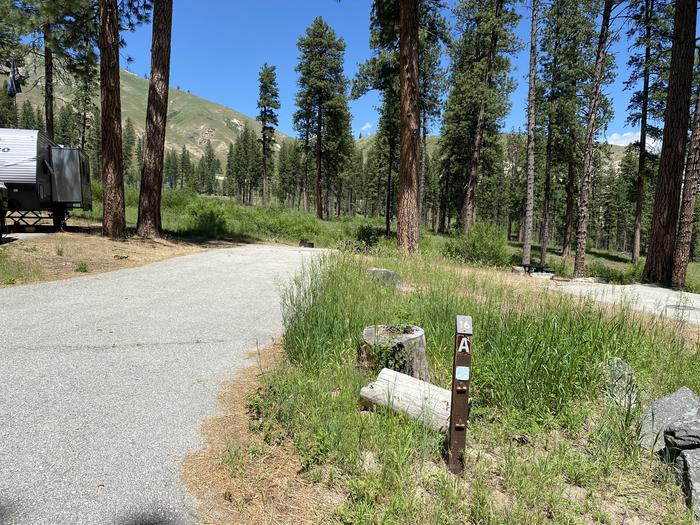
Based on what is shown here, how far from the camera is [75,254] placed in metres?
9.84

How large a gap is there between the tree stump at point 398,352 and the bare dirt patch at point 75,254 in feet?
24.1

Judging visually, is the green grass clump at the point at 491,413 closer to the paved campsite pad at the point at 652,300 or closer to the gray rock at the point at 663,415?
the gray rock at the point at 663,415

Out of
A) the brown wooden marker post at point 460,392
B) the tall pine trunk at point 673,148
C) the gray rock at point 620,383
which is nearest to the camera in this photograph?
the brown wooden marker post at point 460,392

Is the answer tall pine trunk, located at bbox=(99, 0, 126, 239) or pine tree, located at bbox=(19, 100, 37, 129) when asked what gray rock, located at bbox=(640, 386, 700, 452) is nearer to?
tall pine trunk, located at bbox=(99, 0, 126, 239)

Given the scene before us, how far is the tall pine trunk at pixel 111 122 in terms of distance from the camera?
447 inches

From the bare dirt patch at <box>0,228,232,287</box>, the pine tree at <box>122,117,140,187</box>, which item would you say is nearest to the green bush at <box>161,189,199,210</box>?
the bare dirt patch at <box>0,228,232,287</box>

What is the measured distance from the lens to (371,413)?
3334 millimetres

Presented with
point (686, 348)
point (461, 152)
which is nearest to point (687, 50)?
point (686, 348)

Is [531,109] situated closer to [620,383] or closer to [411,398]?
[620,383]

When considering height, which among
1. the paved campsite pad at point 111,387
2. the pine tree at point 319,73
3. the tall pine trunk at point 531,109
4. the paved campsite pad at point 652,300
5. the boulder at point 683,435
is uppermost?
the pine tree at point 319,73

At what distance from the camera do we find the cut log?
3188mm

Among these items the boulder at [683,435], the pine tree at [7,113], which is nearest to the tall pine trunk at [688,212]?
the boulder at [683,435]

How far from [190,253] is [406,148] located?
24.2 ft

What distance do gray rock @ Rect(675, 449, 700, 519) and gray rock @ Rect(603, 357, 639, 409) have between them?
59cm
